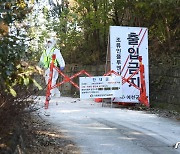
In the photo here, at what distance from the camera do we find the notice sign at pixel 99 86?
34.9 feet

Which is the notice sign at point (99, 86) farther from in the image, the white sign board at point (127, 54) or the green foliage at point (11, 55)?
the green foliage at point (11, 55)

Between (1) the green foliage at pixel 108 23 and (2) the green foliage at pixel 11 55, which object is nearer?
(2) the green foliage at pixel 11 55

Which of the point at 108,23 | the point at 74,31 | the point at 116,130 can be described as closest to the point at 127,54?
the point at 108,23

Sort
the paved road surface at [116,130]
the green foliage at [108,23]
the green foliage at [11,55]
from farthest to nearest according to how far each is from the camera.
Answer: the green foliage at [108,23]
the paved road surface at [116,130]
the green foliage at [11,55]

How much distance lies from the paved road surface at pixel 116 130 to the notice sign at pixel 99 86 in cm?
72

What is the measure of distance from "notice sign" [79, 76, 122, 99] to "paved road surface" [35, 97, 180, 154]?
2.36 feet

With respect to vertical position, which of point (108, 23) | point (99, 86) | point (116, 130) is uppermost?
point (108, 23)

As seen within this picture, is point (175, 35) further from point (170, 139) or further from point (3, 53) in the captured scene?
point (3, 53)

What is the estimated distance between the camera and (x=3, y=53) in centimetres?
325

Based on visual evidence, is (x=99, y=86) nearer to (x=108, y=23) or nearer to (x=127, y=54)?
(x=127, y=54)

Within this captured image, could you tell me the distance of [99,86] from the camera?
10695 mm

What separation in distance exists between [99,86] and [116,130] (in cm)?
340

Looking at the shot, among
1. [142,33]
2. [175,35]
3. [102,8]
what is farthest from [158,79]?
[102,8]

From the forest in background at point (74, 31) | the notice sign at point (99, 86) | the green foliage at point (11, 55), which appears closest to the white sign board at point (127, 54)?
the notice sign at point (99, 86)
